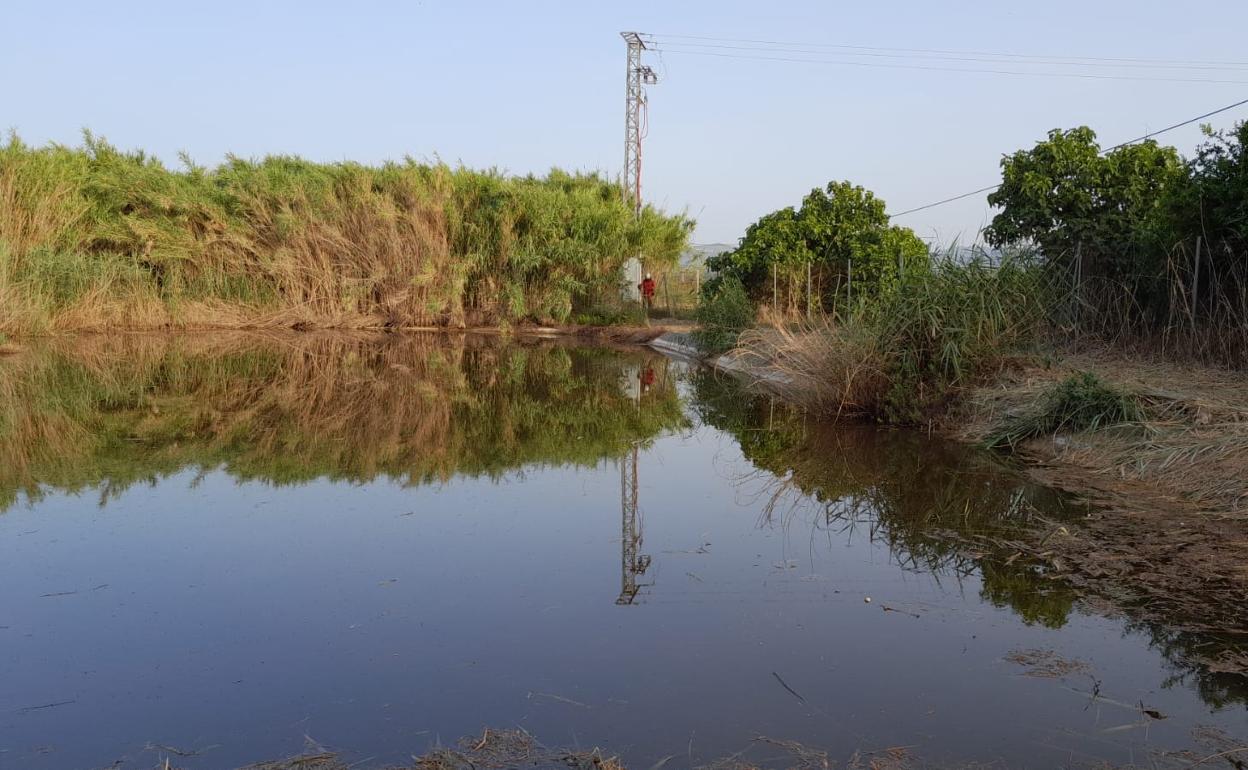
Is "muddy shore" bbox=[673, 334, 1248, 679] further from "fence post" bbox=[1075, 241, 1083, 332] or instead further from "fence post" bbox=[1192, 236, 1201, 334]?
"fence post" bbox=[1075, 241, 1083, 332]

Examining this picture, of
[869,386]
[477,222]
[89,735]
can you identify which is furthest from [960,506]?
[477,222]

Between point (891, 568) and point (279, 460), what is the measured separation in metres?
5.21

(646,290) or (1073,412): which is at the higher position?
(646,290)

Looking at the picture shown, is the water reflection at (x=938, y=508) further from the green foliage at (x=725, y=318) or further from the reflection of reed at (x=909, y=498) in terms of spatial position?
the green foliage at (x=725, y=318)

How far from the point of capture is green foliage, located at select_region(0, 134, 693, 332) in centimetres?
2252

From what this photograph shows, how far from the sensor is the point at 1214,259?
1062 centimetres

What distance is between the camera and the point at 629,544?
5.84m

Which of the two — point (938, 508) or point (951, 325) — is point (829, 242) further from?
point (938, 508)

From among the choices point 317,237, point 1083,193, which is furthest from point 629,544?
point 317,237

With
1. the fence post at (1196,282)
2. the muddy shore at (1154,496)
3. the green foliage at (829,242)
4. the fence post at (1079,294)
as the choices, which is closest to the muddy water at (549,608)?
the muddy shore at (1154,496)

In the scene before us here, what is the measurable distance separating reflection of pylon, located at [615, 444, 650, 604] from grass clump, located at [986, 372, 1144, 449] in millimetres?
3531

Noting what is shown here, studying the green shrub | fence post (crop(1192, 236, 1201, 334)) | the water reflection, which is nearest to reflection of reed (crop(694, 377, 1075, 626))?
the water reflection

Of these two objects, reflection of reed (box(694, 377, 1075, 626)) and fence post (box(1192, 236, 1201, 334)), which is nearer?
reflection of reed (box(694, 377, 1075, 626))

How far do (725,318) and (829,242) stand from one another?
8.72 feet
